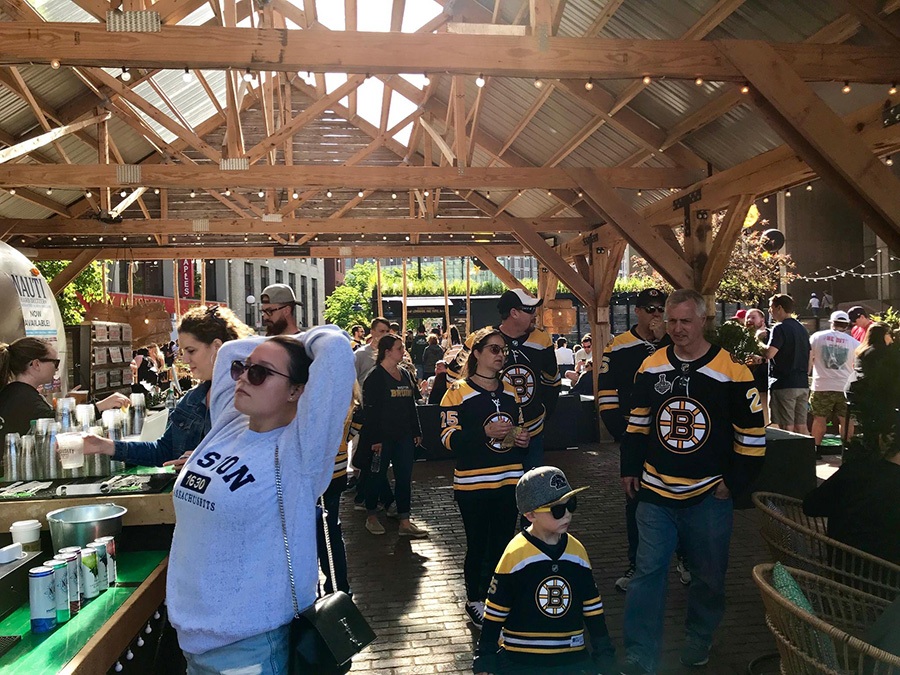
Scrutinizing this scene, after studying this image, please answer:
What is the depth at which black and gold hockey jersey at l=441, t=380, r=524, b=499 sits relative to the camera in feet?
12.4

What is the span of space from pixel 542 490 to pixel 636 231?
20.6 ft

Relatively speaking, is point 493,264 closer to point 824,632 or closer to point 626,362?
point 626,362

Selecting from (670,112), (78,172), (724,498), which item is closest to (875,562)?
(724,498)

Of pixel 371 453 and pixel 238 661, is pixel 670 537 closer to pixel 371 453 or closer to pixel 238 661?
pixel 238 661

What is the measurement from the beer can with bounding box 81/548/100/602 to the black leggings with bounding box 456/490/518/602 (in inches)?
74.5

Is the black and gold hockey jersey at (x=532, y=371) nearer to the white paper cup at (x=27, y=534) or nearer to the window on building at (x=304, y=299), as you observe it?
the white paper cup at (x=27, y=534)

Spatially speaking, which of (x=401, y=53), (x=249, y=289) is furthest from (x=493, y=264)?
(x=249, y=289)

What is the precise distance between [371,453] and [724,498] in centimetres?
328

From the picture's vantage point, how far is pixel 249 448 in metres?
1.87

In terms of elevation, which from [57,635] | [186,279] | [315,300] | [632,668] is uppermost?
[315,300]

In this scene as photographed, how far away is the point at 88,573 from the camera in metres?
2.33

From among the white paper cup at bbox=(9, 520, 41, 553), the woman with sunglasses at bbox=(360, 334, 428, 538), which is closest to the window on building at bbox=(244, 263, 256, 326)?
the woman with sunglasses at bbox=(360, 334, 428, 538)

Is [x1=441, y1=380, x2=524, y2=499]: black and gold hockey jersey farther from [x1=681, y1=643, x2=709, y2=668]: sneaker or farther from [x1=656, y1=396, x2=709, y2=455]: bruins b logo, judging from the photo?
[x1=681, y1=643, x2=709, y2=668]: sneaker

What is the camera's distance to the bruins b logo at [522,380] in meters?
4.50
